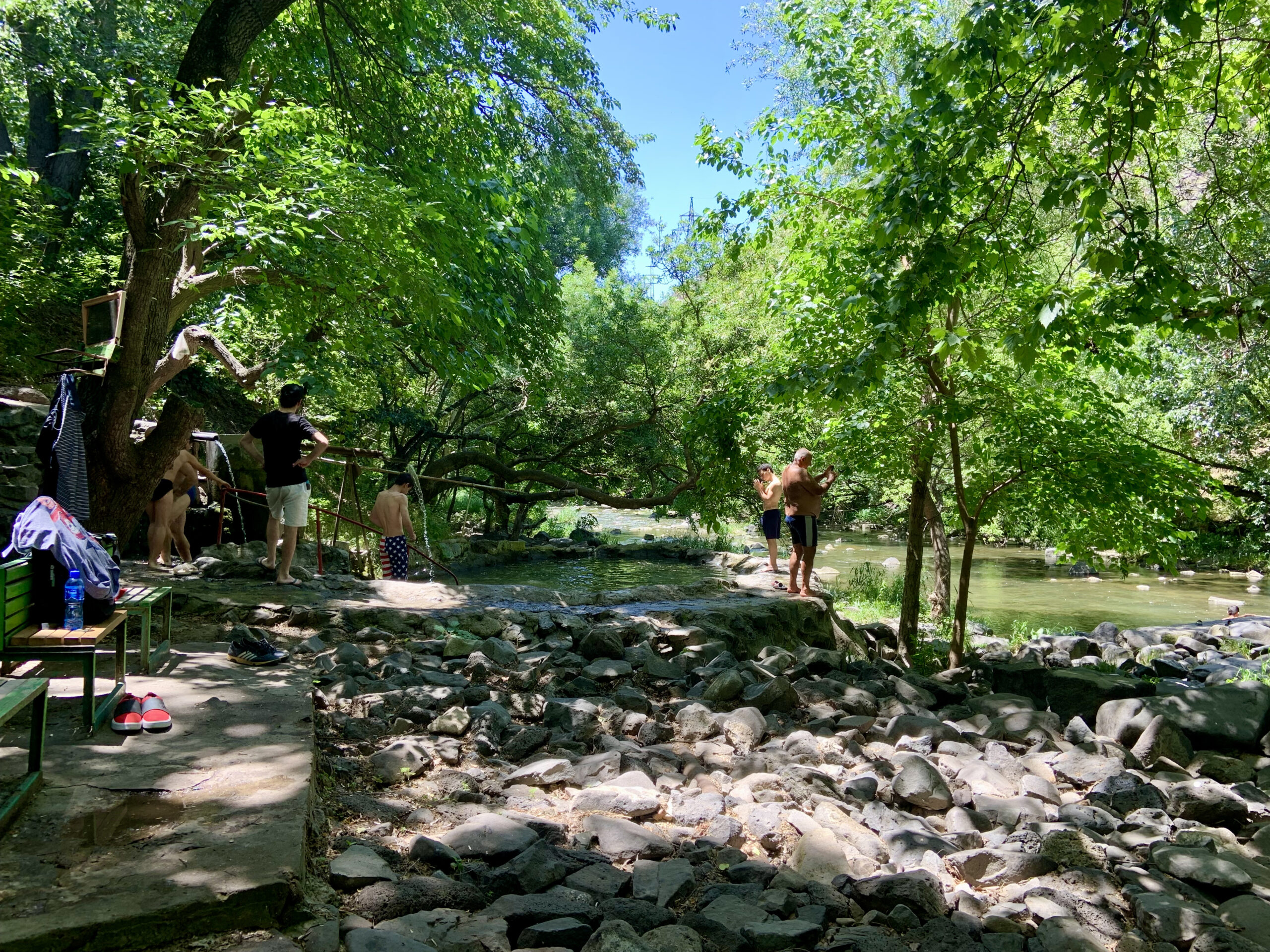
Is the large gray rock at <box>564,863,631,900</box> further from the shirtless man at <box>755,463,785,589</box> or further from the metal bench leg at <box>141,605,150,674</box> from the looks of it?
the shirtless man at <box>755,463,785,589</box>

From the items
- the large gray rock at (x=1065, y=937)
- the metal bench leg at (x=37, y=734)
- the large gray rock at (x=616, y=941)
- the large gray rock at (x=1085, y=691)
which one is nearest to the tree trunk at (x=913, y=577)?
the large gray rock at (x=1085, y=691)

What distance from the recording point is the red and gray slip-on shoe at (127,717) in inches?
147

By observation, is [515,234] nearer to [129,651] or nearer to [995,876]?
[129,651]

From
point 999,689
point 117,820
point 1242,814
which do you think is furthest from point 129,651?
point 999,689

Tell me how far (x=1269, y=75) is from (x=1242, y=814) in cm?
457

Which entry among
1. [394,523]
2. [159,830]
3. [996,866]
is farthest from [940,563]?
[159,830]

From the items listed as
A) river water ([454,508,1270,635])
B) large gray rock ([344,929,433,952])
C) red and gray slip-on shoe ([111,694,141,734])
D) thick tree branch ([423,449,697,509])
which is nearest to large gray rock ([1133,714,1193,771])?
large gray rock ([344,929,433,952])

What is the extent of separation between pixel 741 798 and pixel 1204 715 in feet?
13.2

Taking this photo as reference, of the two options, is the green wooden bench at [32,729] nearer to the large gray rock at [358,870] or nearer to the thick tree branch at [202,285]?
the large gray rock at [358,870]

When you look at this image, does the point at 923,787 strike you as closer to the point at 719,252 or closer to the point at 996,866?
the point at 996,866

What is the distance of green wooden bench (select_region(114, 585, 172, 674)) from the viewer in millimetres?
4402

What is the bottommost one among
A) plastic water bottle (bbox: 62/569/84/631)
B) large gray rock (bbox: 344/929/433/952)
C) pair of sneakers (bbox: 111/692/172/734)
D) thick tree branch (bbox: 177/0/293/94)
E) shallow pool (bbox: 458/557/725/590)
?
large gray rock (bbox: 344/929/433/952)

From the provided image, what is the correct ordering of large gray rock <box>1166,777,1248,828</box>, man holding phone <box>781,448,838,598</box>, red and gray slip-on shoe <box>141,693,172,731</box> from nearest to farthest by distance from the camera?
1. red and gray slip-on shoe <box>141,693,172,731</box>
2. large gray rock <box>1166,777,1248,828</box>
3. man holding phone <box>781,448,838,598</box>

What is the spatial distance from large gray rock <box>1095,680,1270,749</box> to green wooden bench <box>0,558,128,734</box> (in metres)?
6.37
